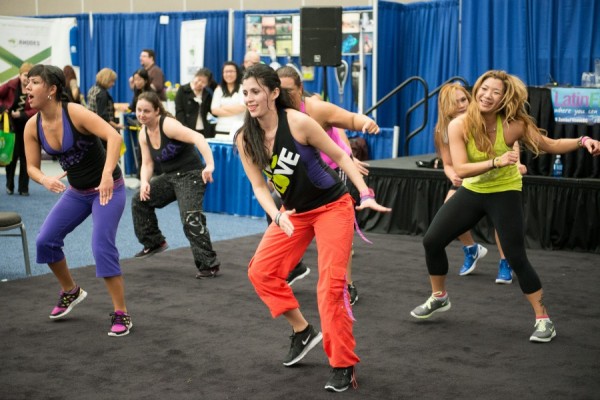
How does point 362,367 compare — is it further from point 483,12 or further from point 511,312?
point 483,12

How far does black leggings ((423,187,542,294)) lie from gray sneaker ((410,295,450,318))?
0.20 meters

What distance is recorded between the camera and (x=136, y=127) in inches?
476

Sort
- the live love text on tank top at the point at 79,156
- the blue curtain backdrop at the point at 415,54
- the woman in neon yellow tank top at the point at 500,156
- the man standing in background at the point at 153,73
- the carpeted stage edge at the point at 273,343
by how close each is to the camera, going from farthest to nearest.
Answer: the man standing in background at the point at 153,73 → the blue curtain backdrop at the point at 415,54 → the live love text on tank top at the point at 79,156 → the woman in neon yellow tank top at the point at 500,156 → the carpeted stage edge at the point at 273,343

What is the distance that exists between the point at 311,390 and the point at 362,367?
43 cm

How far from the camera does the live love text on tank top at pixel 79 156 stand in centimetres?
466

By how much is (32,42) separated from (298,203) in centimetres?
1074

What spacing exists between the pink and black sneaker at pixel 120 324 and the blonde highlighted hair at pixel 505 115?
2.10 metres

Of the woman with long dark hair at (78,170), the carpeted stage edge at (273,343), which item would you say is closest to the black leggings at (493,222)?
the carpeted stage edge at (273,343)

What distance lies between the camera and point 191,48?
1299cm

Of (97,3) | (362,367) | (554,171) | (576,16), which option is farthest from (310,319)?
(97,3)

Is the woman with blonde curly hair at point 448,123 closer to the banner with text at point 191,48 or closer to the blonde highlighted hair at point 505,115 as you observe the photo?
the blonde highlighted hair at point 505,115

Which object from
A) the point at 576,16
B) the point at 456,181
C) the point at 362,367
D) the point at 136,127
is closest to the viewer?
the point at 362,367

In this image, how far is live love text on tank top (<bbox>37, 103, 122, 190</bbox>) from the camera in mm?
4660

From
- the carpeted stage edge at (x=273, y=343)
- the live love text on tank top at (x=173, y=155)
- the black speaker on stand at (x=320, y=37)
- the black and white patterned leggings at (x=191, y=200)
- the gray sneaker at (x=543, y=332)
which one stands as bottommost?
the carpeted stage edge at (x=273, y=343)
